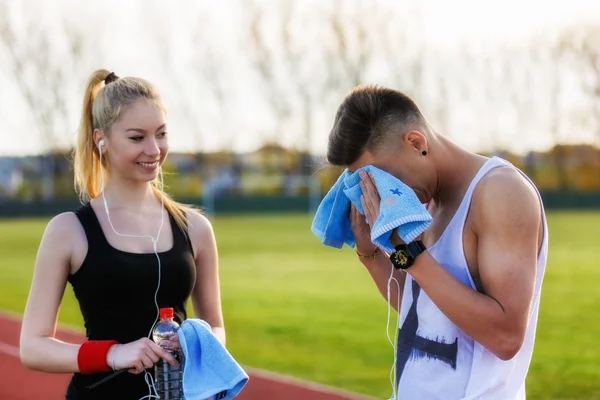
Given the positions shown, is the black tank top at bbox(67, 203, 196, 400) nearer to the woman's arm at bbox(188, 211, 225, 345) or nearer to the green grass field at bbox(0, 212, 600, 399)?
the woman's arm at bbox(188, 211, 225, 345)

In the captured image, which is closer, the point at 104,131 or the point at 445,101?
the point at 104,131

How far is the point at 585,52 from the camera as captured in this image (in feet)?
189

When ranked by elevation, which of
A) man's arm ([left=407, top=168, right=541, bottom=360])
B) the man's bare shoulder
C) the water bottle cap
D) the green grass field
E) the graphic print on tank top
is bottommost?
the green grass field

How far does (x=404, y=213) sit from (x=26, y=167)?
5443 centimetres

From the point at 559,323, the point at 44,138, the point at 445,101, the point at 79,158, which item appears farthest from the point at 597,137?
the point at 79,158

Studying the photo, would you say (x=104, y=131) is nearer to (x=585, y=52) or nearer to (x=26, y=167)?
(x=26, y=167)

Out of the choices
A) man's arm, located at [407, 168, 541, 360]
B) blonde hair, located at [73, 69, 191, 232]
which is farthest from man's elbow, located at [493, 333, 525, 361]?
blonde hair, located at [73, 69, 191, 232]

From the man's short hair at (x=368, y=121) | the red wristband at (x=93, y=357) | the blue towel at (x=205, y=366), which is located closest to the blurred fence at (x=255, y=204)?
the red wristband at (x=93, y=357)

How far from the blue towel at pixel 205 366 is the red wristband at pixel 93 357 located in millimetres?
272

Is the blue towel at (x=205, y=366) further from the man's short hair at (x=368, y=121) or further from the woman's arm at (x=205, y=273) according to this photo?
the man's short hair at (x=368, y=121)

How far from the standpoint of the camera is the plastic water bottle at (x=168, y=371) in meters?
3.03

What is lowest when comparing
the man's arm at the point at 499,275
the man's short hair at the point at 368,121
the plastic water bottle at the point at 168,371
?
the plastic water bottle at the point at 168,371

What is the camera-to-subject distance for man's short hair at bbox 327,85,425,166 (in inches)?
106

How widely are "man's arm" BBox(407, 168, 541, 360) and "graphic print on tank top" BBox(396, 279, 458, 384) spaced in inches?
4.1
